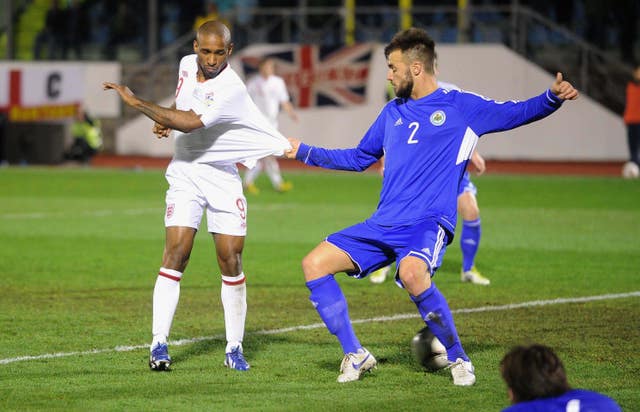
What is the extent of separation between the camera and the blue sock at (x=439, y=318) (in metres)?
7.09

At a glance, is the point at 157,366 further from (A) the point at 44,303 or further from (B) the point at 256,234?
(B) the point at 256,234

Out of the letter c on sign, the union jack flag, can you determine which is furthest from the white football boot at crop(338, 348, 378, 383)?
the letter c on sign

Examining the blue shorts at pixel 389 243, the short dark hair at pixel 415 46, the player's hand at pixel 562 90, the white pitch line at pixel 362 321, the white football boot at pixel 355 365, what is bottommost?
the white pitch line at pixel 362 321

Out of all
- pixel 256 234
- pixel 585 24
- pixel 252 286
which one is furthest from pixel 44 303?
pixel 585 24

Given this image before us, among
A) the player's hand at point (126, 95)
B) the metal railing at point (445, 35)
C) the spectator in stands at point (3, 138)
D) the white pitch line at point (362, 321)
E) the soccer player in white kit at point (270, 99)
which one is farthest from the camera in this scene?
the metal railing at point (445, 35)

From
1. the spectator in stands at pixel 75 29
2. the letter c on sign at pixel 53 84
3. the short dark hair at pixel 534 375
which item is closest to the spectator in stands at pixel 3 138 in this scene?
the letter c on sign at pixel 53 84

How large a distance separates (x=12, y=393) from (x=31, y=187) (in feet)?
54.6

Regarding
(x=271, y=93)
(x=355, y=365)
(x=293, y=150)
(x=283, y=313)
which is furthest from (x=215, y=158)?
(x=271, y=93)

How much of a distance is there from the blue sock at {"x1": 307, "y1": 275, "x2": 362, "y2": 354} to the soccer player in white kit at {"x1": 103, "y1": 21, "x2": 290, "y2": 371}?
69 centimetres

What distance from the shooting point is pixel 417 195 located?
7188mm

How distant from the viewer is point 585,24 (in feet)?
99.7

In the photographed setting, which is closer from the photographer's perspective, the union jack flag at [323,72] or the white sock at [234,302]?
the white sock at [234,302]

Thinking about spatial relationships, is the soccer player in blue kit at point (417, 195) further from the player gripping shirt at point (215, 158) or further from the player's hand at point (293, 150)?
the player gripping shirt at point (215, 158)

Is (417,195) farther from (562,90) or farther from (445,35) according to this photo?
(445,35)
